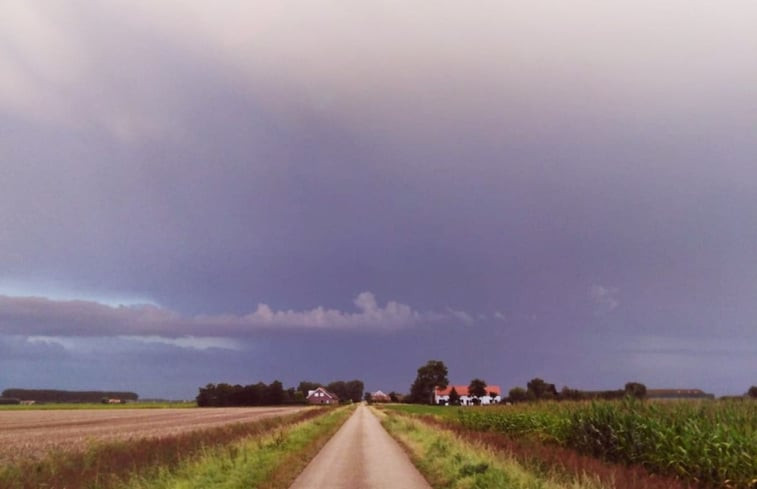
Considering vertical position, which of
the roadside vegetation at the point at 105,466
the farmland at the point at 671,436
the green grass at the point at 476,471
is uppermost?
the farmland at the point at 671,436

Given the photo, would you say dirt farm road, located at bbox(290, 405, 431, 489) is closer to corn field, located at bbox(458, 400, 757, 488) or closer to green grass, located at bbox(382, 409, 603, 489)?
green grass, located at bbox(382, 409, 603, 489)

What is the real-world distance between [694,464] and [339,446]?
72.0 feet

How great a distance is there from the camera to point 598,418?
29797mm

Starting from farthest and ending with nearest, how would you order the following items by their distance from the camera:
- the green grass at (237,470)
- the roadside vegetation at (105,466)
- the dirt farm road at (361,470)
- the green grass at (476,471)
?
the roadside vegetation at (105,466) < the green grass at (237,470) < the dirt farm road at (361,470) < the green grass at (476,471)

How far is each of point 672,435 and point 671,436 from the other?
0.23 ft

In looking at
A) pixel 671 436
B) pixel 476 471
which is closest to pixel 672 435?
pixel 671 436

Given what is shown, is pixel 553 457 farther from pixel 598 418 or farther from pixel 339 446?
pixel 339 446

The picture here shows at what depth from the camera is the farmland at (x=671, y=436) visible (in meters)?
Result: 18.7

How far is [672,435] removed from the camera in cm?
2212

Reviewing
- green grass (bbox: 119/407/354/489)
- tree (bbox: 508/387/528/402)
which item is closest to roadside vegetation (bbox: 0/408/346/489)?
green grass (bbox: 119/407/354/489)

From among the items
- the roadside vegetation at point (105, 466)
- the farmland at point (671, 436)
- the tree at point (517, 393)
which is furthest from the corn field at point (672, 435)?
the tree at point (517, 393)

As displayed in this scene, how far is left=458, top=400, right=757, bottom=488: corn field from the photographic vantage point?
18.7 metres

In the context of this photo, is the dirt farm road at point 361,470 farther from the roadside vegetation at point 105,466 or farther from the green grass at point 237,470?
the roadside vegetation at point 105,466

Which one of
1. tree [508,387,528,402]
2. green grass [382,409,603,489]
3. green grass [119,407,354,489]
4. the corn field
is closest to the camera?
green grass [382,409,603,489]
